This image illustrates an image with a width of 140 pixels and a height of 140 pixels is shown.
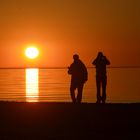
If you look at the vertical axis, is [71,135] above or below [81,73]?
below

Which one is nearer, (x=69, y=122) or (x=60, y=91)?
(x=69, y=122)

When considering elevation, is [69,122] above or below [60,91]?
below

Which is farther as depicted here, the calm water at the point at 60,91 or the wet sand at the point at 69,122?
the calm water at the point at 60,91

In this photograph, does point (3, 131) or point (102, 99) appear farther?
point (102, 99)

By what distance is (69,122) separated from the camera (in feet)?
46.5

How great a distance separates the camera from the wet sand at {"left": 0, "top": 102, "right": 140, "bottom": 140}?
12180 millimetres

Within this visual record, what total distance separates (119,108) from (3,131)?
17.1 feet

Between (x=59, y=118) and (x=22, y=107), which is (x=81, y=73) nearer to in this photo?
(x=22, y=107)

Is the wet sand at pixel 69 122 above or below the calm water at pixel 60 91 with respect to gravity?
below

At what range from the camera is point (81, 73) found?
2006 centimetres

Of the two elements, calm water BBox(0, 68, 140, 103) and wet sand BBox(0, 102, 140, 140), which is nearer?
wet sand BBox(0, 102, 140, 140)

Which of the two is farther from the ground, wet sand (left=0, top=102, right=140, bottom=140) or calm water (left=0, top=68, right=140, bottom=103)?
calm water (left=0, top=68, right=140, bottom=103)

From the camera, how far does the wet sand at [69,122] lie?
12.2 meters

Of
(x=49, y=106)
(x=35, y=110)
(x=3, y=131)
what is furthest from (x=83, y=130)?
(x=49, y=106)
